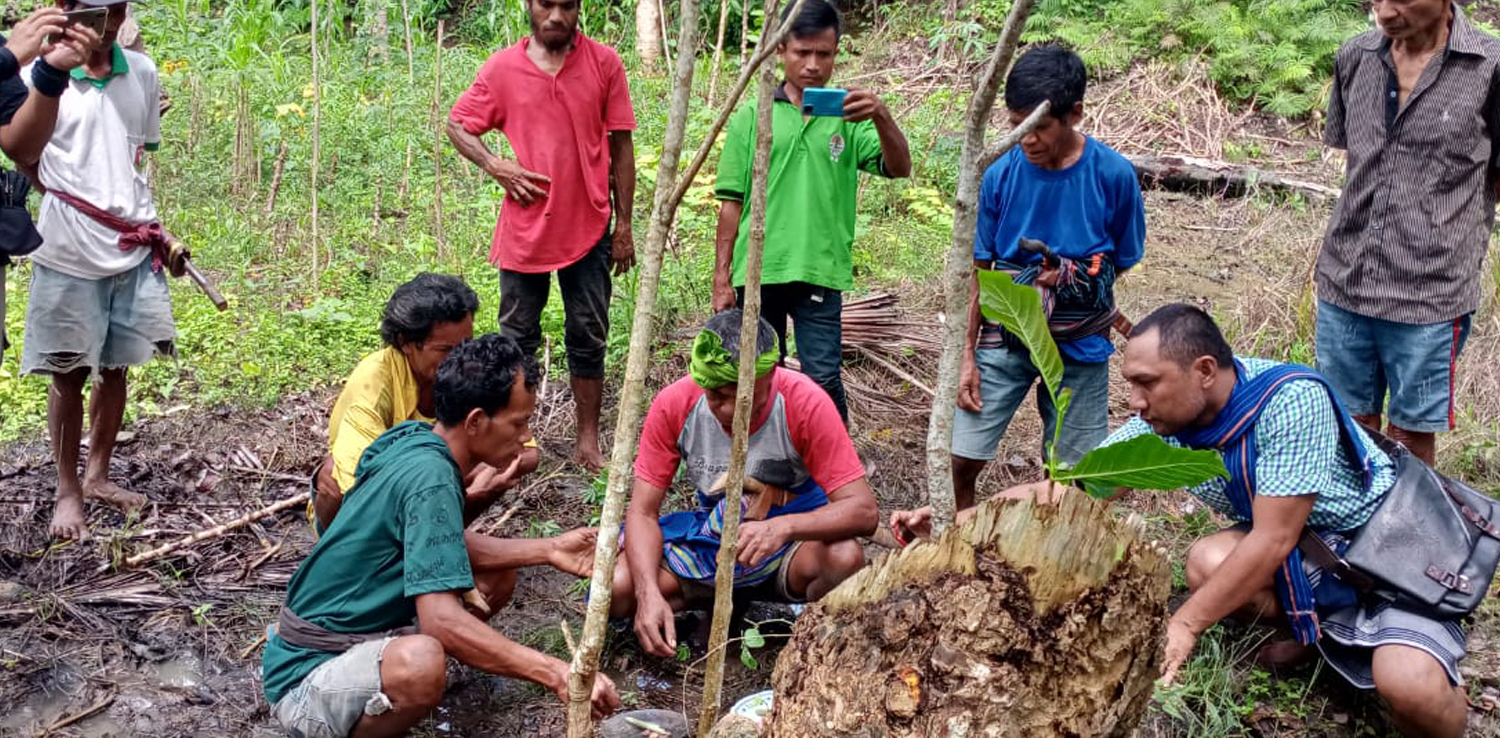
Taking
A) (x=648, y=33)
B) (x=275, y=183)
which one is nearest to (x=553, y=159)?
(x=275, y=183)

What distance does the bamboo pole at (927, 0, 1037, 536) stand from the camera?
213cm

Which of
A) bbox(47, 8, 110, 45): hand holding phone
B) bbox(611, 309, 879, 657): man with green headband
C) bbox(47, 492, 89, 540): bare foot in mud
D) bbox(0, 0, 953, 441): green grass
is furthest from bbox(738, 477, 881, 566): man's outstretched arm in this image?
bbox(47, 8, 110, 45): hand holding phone

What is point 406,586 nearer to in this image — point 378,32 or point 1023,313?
point 1023,313

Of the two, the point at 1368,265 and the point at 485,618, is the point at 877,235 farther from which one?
the point at 485,618

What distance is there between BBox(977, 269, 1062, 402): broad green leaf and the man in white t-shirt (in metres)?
2.98

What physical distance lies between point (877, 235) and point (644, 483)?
385 centimetres

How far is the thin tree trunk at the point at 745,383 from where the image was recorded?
2.30 metres

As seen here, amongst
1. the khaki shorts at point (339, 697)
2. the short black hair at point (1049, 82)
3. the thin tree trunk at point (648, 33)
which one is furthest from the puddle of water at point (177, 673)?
the thin tree trunk at point (648, 33)

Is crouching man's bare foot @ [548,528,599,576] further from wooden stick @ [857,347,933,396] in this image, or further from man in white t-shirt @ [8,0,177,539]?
wooden stick @ [857,347,933,396]

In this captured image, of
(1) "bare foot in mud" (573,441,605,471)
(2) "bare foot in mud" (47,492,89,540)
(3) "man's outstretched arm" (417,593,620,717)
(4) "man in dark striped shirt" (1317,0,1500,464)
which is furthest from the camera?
(1) "bare foot in mud" (573,441,605,471)

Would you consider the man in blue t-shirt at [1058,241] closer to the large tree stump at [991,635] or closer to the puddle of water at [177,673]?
Answer: the large tree stump at [991,635]

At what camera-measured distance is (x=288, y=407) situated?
5.05m

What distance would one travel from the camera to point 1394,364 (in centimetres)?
384

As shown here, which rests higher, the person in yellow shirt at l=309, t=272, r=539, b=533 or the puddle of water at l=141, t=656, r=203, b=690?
the person in yellow shirt at l=309, t=272, r=539, b=533
